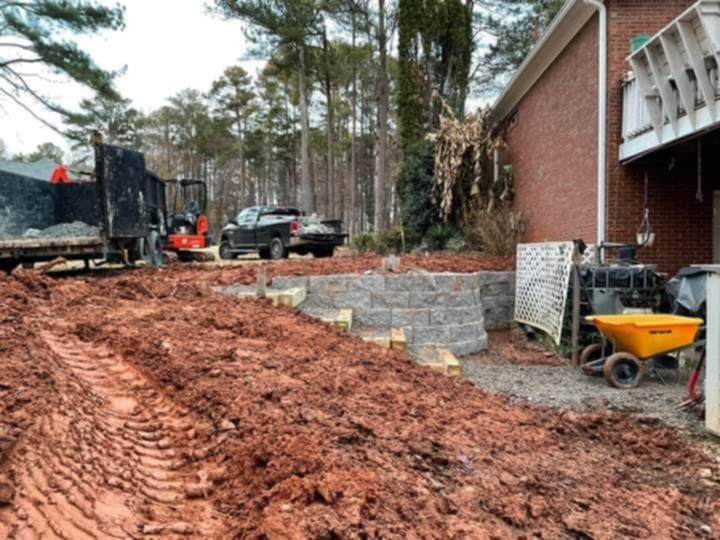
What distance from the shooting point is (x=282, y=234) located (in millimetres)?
15125

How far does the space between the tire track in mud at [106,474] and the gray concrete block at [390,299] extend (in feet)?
14.2

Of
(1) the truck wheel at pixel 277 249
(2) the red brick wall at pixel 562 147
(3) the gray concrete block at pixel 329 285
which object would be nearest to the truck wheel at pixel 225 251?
(1) the truck wheel at pixel 277 249

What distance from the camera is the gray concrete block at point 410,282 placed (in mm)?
7383

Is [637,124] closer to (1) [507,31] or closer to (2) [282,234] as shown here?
(2) [282,234]

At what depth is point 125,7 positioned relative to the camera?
14.6m

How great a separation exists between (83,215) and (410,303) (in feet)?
20.5

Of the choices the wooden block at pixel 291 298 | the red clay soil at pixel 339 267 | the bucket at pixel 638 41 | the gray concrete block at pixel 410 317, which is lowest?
the gray concrete block at pixel 410 317

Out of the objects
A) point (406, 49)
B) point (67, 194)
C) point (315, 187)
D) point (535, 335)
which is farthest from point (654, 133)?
point (315, 187)

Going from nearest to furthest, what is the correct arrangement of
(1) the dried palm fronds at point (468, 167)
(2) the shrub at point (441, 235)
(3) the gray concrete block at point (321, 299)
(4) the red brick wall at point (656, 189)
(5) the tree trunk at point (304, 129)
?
(3) the gray concrete block at point (321, 299)
(4) the red brick wall at point (656, 189)
(1) the dried palm fronds at point (468, 167)
(2) the shrub at point (441, 235)
(5) the tree trunk at point (304, 129)

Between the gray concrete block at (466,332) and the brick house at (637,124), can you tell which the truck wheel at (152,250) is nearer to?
the gray concrete block at (466,332)

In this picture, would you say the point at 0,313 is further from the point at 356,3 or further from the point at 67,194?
the point at 356,3

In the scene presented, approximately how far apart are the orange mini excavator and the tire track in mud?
12306 mm

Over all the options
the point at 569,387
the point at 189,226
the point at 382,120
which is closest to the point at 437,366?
the point at 569,387

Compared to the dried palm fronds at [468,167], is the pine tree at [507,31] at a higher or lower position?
higher
